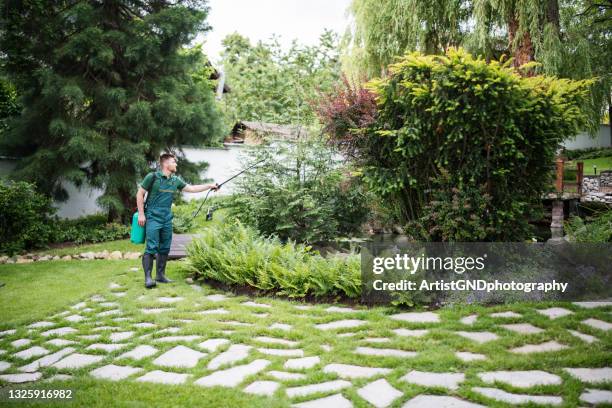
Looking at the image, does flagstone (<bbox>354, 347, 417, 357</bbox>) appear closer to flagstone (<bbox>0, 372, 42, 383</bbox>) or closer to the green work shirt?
flagstone (<bbox>0, 372, 42, 383</bbox>)

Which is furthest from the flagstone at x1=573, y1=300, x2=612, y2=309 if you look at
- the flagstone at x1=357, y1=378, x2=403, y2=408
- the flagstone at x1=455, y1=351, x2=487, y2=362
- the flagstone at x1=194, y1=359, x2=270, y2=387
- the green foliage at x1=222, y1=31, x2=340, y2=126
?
the green foliage at x1=222, y1=31, x2=340, y2=126

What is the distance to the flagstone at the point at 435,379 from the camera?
10.7ft

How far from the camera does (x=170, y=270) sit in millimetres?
7680

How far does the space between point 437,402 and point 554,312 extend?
2255 millimetres

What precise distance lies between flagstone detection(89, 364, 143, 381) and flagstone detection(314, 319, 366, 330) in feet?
5.56

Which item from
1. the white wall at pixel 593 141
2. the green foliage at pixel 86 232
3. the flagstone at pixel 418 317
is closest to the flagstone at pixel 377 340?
the flagstone at pixel 418 317

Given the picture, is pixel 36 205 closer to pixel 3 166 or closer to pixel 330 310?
pixel 3 166

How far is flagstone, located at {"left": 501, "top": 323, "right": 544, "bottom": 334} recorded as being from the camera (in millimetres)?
4195

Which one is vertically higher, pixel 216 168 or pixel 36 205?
pixel 216 168

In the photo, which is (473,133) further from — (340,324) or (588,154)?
(588,154)

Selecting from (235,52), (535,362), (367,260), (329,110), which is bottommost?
(535,362)

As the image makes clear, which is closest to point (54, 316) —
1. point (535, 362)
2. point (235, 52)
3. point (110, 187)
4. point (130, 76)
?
point (535, 362)

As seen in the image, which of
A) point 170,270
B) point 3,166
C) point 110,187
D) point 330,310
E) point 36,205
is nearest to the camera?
point 330,310

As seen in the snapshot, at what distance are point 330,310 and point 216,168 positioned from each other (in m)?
14.4
